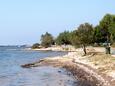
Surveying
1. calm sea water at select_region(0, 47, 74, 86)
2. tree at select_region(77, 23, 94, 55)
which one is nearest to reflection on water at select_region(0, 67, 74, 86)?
calm sea water at select_region(0, 47, 74, 86)

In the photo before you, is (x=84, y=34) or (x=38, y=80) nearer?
(x=38, y=80)

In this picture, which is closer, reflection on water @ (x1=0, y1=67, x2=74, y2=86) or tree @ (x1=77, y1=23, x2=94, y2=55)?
reflection on water @ (x1=0, y1=67, x2=74, y2=86)

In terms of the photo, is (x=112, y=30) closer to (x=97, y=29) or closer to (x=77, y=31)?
(x=97, y=29)

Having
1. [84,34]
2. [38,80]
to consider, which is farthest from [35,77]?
[84,34]

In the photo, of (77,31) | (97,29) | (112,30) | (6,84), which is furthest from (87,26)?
(97,29)

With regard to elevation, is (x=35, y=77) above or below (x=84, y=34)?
below

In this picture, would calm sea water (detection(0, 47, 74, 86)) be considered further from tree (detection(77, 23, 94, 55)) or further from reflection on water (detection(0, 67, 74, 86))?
tree (detection(77, 23, 94, 55))

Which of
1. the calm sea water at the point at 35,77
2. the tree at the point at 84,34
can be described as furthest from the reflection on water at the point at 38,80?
the tree at the point at 84,34

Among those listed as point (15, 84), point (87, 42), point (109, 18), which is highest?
point (109, 18)

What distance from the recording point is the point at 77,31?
261 ft

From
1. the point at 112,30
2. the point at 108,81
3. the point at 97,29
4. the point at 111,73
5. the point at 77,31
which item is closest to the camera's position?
the point at 108,81

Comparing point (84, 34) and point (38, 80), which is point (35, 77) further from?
point (84, 34)

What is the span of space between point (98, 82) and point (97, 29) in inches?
4949

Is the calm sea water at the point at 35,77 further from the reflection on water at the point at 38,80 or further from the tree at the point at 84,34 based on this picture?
the tree at the point at 84,34
